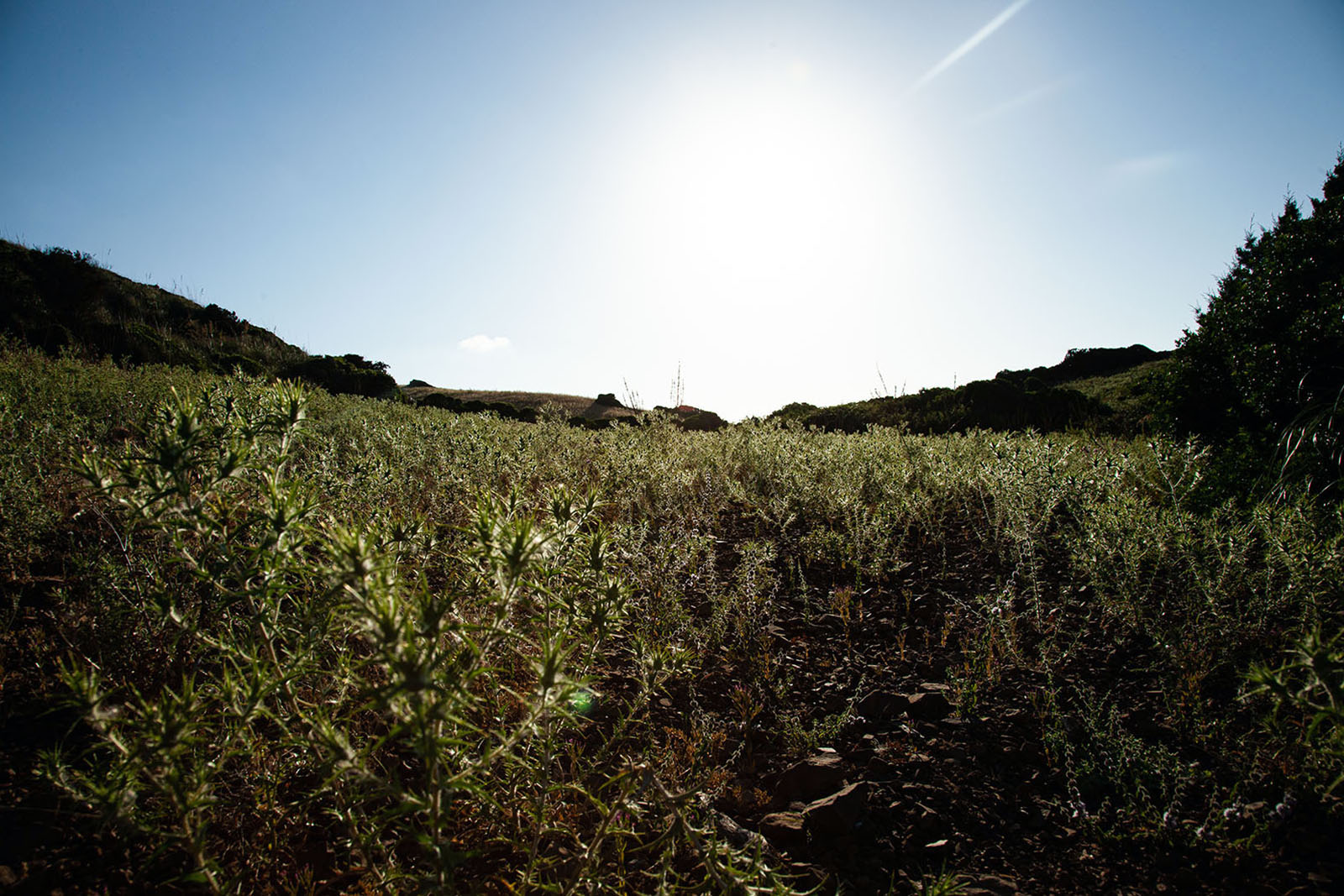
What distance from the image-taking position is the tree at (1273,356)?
12.7 ft

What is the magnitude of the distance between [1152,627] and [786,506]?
2.17m

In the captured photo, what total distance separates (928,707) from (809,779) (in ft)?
2.25

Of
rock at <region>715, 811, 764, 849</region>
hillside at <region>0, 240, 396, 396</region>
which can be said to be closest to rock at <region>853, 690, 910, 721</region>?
rock at <region>715, 811, 764, 849</region>

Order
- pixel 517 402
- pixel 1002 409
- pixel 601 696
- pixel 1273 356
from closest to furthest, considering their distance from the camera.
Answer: pixel 601 696 < pixel 1273 356 < pixel 1002 409 < pixel 517 402

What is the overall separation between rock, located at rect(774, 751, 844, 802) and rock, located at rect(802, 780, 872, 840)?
6 centimetres

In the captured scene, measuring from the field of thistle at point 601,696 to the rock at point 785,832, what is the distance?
33 millimetres

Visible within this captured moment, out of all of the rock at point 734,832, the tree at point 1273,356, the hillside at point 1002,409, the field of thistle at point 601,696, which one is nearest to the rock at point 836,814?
the field of thistle at point 601,696

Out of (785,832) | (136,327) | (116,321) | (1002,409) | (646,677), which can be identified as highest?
(116,321)

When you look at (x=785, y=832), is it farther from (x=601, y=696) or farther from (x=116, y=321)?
(x=116, y=321)

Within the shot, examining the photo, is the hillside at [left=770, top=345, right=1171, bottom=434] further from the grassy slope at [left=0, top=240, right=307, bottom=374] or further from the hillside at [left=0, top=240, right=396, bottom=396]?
the grassy slope at [left=0, top=240, right=307, bottom=374]

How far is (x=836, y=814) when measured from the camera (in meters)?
1.87

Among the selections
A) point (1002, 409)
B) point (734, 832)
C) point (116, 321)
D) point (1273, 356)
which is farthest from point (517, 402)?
point (734, 832)

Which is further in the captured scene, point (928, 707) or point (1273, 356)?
point (1273, 356)

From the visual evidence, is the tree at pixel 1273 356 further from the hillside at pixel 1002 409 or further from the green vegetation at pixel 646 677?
the hillside at pixel 1002 409
